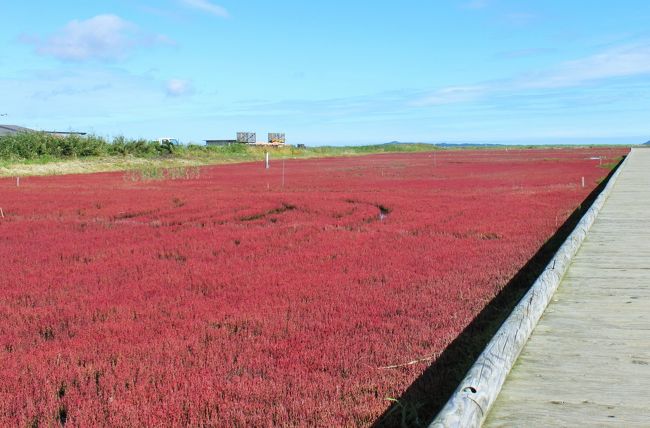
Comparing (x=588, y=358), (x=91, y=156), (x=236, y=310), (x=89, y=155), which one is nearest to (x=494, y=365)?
(x=588, y=358)

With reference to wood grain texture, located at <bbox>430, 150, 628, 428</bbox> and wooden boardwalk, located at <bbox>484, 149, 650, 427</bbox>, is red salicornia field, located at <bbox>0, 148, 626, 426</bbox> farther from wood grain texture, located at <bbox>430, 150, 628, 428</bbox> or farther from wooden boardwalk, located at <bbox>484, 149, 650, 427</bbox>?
wooden boardwalk, located at <bbox>484, 149, 650, 427</bbox>

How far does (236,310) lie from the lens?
6.85m

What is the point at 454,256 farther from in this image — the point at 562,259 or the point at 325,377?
the point at 325,377

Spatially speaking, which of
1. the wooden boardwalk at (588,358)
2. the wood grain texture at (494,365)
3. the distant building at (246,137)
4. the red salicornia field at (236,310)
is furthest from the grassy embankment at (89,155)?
the distant building at (246,137)

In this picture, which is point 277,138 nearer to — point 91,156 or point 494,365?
point 91,156

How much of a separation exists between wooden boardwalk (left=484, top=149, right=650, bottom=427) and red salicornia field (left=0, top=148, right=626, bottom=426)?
2.97 ft

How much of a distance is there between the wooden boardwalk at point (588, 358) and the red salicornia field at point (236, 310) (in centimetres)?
91

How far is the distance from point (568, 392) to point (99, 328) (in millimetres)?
4351

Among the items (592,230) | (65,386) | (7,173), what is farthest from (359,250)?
(7,173)

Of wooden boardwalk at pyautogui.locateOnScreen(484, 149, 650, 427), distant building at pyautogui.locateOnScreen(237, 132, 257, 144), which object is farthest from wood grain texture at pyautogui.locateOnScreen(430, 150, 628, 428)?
distant building at pyautogui.locateOnScreen(237, 132, 257, 144)

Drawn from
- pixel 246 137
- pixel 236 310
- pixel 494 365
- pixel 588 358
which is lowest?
pixel 236 310

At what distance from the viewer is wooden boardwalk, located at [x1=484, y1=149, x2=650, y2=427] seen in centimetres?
352

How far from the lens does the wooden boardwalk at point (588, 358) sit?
352 cm

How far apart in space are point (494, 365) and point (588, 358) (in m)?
1.01
